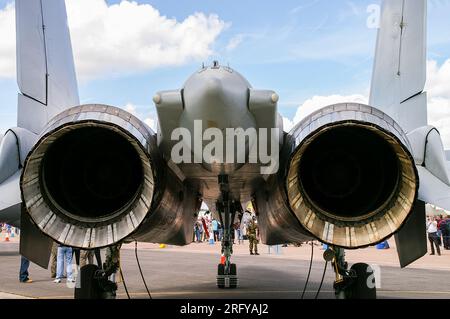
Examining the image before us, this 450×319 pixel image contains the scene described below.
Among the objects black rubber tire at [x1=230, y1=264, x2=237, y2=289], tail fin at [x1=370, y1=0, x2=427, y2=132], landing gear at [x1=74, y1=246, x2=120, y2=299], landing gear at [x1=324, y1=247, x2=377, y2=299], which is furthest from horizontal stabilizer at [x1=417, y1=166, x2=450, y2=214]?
black rubber tire at [x1=230, y1=264, x2=237, y2=289]

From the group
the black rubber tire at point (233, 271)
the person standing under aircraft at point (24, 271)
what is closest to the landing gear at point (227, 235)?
the black rubber tire at point (233, 271)

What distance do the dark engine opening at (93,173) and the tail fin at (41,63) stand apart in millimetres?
595

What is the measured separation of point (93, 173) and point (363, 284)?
9.66 feet

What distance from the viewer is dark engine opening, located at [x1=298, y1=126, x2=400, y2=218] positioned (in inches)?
186

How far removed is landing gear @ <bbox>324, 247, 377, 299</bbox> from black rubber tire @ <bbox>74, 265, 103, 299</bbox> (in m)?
2.37

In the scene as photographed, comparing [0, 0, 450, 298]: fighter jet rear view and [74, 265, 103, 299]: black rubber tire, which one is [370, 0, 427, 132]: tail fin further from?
[74, 265, 103, 299]: black rubber tire

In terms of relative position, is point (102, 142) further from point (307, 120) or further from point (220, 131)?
point (307, 120)

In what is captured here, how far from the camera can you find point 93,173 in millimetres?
5016

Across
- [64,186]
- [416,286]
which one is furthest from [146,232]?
[416,286]

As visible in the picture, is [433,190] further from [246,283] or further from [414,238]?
[246,283]

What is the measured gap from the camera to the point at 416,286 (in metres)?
10.7

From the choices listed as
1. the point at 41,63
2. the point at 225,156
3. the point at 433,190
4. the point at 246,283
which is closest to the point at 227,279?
the point at 246,283

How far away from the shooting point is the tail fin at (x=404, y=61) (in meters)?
5.08
